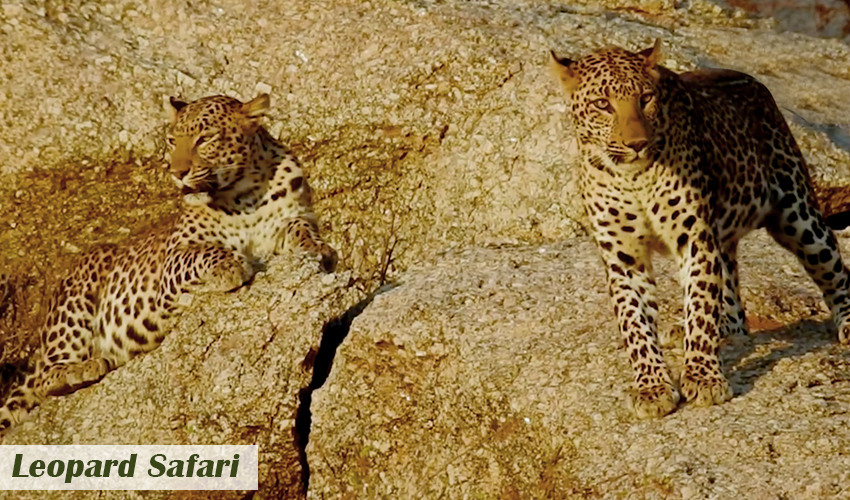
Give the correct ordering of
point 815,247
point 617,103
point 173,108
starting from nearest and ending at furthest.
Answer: point 617,103 → point 815,247 → point 173,108

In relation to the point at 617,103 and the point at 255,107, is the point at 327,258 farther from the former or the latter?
the point at 617,103

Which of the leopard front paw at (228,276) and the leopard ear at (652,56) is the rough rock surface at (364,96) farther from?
the leopard ear at (652,56)

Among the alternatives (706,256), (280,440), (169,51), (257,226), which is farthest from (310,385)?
(169,51)

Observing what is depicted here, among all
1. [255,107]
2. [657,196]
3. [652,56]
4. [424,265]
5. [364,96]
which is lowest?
[424,265]

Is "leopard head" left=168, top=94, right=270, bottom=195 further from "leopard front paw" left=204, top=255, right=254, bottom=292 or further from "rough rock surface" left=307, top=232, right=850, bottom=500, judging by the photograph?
"rough rock surface" left=307, top=232, right=850, bottom=500

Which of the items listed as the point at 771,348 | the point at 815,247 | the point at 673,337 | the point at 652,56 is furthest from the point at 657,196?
the point at 815,247

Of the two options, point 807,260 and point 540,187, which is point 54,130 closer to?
point 540,187

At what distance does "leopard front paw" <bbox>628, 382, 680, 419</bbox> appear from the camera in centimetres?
1056

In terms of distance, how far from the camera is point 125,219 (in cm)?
1456

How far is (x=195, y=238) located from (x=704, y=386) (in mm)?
3990

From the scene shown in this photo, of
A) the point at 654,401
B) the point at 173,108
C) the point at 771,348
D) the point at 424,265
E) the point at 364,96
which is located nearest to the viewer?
the point at 654,401

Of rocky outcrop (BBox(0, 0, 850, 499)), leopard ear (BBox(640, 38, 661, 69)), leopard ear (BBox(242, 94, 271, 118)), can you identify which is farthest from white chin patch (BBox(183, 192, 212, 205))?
leopard ear (BBox(640, 38, 661, 69))

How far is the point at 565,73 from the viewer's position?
11227 mm

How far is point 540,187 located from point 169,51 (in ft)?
10.3
